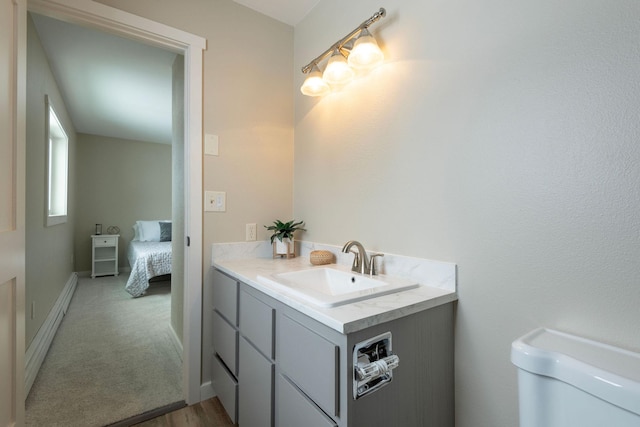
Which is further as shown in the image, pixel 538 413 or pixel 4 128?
pixel 4 128

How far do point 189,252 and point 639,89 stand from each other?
1856 mm

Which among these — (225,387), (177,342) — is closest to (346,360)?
(225,387)

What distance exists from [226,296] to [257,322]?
388 millimetres

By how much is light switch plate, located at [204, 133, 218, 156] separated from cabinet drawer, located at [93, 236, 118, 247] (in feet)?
13.8

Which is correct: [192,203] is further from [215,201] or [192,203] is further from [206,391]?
[206,391]

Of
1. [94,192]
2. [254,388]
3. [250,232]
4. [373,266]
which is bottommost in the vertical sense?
[254,388]

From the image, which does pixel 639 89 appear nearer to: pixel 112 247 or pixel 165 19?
pixel 165 19

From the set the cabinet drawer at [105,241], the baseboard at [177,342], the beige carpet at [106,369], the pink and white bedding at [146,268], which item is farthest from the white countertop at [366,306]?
the cabinet drawer at [105,241]

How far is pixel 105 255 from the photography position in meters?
4.75

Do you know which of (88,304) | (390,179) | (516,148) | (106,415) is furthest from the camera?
(88,304)

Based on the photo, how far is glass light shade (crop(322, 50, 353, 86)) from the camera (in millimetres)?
1428

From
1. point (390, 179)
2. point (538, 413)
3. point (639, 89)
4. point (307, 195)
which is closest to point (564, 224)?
point (639, 89)

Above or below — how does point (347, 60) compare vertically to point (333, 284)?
above

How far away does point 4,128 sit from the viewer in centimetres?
87
